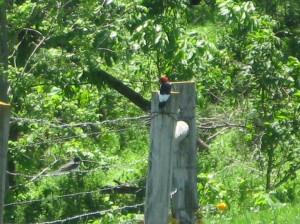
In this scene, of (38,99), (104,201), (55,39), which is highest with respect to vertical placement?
(55,39)

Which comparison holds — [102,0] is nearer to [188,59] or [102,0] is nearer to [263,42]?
[188,59]

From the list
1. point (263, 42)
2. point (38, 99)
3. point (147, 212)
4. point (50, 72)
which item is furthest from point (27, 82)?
point (147, 212)

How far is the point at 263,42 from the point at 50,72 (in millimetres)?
2383

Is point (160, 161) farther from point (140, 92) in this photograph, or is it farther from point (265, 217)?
point (140, 92)

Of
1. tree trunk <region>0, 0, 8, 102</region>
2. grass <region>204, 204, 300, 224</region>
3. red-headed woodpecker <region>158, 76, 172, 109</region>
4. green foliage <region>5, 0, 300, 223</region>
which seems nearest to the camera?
red-headed woodpecker <region>158, 76, 172, 109</region>

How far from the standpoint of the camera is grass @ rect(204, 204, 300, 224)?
6.00 metres

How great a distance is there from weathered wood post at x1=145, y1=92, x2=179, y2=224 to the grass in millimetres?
1627

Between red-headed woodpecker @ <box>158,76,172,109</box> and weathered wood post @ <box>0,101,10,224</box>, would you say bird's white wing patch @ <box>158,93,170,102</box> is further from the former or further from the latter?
weathered wood post @ <box>0,101,10,224</box>

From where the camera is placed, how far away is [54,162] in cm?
965

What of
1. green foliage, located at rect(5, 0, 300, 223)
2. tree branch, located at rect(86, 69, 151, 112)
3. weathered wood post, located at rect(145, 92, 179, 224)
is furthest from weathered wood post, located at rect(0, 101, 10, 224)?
tree branch, located at rect(86, 69, 151, 112)

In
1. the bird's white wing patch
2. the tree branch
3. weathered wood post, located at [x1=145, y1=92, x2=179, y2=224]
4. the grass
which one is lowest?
the grass

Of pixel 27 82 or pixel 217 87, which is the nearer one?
pixel 27 82

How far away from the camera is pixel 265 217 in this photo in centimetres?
614

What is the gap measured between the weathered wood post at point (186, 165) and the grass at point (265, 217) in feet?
3.70
